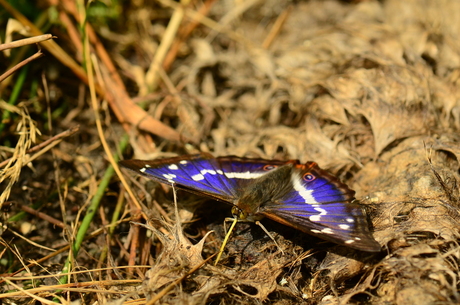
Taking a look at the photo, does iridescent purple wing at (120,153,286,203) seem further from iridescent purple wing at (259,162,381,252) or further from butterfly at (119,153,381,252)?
iridescent purple wing at (259,162,381,252)

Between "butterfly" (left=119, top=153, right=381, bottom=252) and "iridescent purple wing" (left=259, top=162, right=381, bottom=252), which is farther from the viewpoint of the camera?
"butterfly" (left=119, top=153, right=381, bottom=252)

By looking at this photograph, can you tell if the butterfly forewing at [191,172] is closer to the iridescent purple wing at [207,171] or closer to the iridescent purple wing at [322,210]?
the iridescent purple wing at [207,171]

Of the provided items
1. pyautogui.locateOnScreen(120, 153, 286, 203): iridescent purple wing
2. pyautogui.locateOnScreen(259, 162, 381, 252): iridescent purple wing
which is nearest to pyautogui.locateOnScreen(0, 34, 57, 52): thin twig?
pyautogui.locateOnScreen(120, 153, 286, 203): iridescent purple wing

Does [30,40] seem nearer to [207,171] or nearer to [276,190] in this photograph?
[207,171]

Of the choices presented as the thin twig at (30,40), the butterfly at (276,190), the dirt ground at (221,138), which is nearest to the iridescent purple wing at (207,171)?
the butterfly at (276,190)

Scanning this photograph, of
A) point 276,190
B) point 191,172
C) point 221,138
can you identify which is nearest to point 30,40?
point 191,172

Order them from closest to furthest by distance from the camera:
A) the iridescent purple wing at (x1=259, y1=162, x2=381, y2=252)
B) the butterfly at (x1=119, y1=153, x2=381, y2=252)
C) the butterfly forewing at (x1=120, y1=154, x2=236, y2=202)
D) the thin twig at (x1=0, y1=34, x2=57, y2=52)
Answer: the iridescent purple wing at (x1=259, y1=162, x2=381, y2=252) < the butterfly at (x1=119, y1=153, x2=381, y2=252) < the thin twig at (x1=0, y1=34, x2=57, y2=52) < the butterfly forewing at (x1=120, y1=154, x2=236, y2=202)

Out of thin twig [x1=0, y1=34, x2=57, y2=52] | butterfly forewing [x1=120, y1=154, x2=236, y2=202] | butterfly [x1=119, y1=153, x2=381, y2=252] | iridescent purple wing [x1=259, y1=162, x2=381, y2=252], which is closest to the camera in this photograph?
iridescent purple wing [x1=259, y1=162, x2=381, y2=252]
